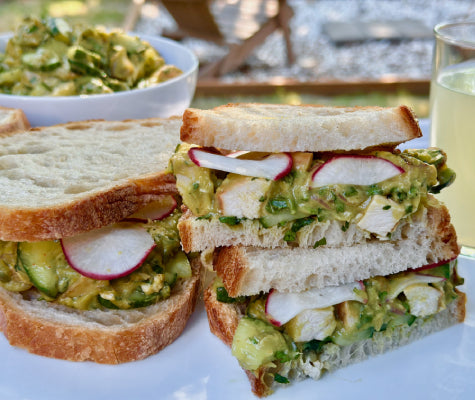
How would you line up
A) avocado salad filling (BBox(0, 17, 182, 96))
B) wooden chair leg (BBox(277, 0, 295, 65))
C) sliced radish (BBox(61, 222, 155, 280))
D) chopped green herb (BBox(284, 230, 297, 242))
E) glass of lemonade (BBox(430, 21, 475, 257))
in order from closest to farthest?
1. chopped green herb (BBox(284, 230, 297, 242))
2. sliced radish (BBox(61, 222, 155, 280))
3. glass of lemonade (BBox(430, 21, 475, 257))
4. avocado salad filling (BBox(0, 17, 182, 96))
5. wooden chair leg (BBox(277, 0, 295, 65))

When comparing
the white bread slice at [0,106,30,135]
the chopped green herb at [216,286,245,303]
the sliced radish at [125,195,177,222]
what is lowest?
the chopped green herb at [216,286,245,303]

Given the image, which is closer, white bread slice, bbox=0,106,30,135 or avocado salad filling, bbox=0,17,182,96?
white bread slice, bbox=0,106,30,135

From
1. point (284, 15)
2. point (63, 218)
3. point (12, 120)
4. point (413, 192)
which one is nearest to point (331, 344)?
point (413, 192)

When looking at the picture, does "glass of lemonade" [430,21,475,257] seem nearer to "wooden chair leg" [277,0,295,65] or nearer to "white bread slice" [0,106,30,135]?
"white bread slice" [0,106,30,135]

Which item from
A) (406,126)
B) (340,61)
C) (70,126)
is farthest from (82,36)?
(340,61)

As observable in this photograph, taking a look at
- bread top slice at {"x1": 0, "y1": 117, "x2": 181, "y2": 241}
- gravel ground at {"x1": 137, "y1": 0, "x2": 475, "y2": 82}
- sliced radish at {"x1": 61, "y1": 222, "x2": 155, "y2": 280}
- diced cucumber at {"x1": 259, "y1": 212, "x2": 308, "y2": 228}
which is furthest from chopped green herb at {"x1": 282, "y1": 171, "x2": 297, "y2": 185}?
gravel ground at {"x1": 137, "y1": 0, "x2": 475, "y2": 82}

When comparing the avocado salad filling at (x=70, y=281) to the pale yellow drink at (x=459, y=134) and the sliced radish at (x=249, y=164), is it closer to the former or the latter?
the sliced radish at (x=249, y=164)

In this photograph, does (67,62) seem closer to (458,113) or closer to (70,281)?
(70,281)
